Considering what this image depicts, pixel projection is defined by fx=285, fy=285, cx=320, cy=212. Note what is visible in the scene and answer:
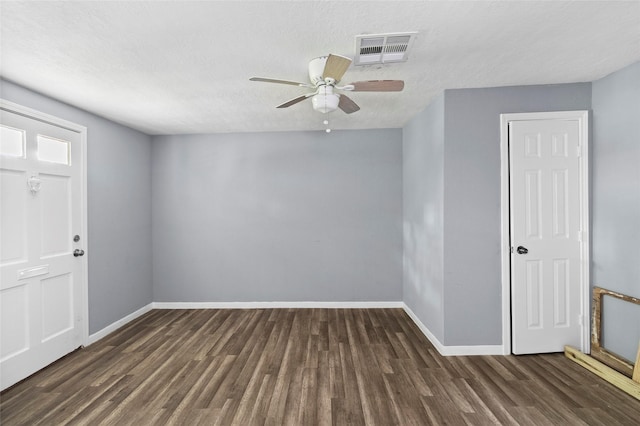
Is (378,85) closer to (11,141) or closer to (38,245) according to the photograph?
(11,141)

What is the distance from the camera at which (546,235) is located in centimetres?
281

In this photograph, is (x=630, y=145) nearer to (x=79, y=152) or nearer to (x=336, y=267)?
(x=336, y=267)

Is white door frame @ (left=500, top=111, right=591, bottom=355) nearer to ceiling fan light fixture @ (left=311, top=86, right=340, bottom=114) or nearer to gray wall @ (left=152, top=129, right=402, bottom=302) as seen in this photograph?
gray wall @ (left=152, top=129, right=402, bottom=302)

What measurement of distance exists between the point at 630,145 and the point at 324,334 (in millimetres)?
3403

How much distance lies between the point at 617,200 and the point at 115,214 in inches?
210

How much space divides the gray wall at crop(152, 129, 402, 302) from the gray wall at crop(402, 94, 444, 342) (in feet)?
0.84

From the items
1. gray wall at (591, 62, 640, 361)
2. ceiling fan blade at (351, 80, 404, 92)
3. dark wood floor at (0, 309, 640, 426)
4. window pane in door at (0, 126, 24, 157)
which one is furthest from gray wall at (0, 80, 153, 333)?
gray wall at (591, 62, 640, 361)

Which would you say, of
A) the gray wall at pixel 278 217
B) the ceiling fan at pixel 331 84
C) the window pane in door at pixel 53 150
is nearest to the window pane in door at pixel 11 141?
the window pane in door at pixel 53 150

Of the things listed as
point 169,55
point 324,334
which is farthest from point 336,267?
point 169,55

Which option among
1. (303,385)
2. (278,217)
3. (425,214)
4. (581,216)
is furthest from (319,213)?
(581,216)

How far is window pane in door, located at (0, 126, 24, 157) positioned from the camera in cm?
235

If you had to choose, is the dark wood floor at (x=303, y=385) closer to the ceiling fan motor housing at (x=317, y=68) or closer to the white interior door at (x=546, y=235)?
the white interior door at (x=546, y=235)

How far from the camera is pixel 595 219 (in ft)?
8.96

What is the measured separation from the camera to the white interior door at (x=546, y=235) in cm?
278
